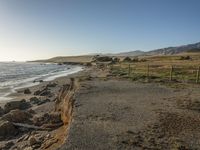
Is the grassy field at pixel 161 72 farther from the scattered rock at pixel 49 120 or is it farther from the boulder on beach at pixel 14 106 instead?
the scattered rock at pixel 49 120

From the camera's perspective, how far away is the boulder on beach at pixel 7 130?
15456 mm

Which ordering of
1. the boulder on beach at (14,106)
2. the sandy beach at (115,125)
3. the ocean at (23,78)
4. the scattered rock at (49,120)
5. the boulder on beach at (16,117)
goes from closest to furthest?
the sandy beach at (115,125)
the scattered rock at (49,120)
the boulder on beach at (16,117)
the boulder on beach at (14,106)
the ocean at (23,78)

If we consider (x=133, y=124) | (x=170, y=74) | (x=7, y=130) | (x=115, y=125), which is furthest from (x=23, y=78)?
(x=133, y=124)

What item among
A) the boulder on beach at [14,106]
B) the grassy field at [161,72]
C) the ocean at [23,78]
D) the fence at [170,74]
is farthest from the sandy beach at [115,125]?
the ocean at [23,78]

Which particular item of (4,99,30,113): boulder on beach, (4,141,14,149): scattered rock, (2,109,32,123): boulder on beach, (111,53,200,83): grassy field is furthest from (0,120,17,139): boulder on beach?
(111,53,200,83): grassy field

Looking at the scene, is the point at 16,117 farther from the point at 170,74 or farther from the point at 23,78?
the point at 23,78

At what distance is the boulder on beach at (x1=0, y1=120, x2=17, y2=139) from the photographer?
15.5 m

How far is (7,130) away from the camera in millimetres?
15766

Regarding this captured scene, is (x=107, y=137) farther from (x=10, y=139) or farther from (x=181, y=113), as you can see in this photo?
(x=10, y=139)

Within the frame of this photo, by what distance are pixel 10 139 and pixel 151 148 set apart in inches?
319

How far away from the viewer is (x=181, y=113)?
1434 centimetres

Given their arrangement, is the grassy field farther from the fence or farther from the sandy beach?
the sandy beach

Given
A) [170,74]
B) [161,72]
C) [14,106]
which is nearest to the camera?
[14,106]

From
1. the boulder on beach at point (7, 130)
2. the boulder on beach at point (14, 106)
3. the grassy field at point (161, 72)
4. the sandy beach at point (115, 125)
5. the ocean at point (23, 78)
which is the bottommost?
the ocean at point (23, 78)
